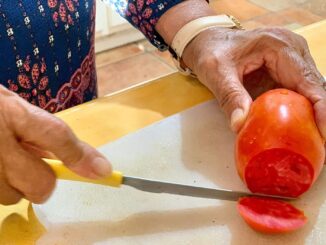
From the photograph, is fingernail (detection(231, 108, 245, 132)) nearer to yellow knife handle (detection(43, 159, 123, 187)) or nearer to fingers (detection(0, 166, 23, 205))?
yellow knife handle (detection(43, 159, 123, 187))

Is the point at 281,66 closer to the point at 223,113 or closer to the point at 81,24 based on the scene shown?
the point at 223,113

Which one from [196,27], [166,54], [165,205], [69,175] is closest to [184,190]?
[165,205]

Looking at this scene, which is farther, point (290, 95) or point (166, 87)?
point (166, 87)

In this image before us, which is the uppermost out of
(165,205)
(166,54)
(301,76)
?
(301,76)

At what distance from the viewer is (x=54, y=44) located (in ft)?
2.54

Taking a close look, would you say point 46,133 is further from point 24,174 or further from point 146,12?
point 146,12

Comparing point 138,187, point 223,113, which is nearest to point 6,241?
point 138,187

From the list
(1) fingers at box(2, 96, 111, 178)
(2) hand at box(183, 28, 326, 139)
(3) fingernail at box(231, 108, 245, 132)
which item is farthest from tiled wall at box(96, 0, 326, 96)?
(1) fingers at box(2, 96, 111, 178)

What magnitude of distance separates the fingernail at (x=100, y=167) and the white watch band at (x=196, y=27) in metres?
0.33

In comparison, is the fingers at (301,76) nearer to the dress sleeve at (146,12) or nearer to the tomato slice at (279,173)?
the tomato slice at (279,173)

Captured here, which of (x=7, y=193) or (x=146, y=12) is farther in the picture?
(x=146, y=12)

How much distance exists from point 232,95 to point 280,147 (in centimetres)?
13

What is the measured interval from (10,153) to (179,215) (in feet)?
0.72

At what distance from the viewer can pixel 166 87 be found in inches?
32.4
